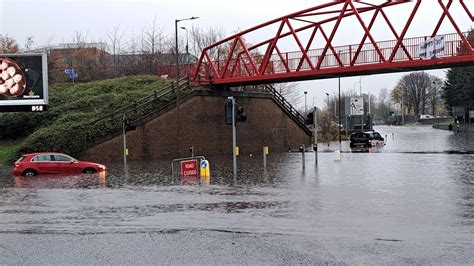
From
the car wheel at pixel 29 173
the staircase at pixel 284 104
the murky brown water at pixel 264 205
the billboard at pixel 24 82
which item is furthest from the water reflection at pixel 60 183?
the staircase at pixel 284 104

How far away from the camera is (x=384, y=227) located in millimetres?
10406

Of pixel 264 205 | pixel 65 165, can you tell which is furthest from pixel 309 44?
pixel 264 205

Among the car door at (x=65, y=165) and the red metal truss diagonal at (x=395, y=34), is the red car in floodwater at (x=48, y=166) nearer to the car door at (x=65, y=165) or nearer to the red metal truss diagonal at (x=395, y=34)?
the car door at (x=65, y=165)

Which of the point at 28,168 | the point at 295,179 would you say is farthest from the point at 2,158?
the point at 295,179

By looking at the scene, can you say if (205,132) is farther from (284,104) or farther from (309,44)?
(284,104)

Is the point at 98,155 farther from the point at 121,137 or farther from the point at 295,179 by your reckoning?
the point at 295,179

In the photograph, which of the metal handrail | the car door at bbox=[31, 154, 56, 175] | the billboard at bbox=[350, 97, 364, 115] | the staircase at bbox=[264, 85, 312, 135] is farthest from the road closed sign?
the billboard at bbox=[350, 97, 364, 115]

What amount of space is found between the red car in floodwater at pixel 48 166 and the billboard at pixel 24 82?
19.3ft

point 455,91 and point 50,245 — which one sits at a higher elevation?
point 455,91

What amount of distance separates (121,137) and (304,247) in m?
28.5

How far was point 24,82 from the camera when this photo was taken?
31281 mm

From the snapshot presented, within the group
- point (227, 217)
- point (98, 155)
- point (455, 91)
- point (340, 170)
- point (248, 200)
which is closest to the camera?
Answer: point (227, 217)

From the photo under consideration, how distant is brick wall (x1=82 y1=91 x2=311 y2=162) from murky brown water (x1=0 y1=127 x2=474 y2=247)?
45.7ft

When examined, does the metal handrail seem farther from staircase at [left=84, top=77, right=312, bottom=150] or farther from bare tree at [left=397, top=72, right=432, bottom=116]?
bare tree at [left=397, top=72, right=432, bottom=116]
